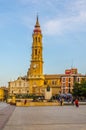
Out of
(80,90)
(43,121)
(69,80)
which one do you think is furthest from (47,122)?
(69,80)

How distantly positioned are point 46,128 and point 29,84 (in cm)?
16372

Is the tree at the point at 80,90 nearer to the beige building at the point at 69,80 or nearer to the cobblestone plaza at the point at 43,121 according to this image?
the beige building at the point at 69,80

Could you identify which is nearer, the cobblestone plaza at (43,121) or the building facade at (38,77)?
the cobblestone plaza at (43,121)

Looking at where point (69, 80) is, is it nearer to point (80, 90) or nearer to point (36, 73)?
point (36, 73)

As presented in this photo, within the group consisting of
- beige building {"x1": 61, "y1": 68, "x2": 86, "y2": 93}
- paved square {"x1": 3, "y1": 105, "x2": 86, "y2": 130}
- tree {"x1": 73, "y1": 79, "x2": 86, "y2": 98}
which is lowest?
paved square {"x1": 3, "y1": 105, "x2": 86, "y2": 130}

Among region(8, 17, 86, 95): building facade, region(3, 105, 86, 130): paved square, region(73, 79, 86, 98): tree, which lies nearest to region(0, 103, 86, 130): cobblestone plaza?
region(3, 105, 86, 130): paved square

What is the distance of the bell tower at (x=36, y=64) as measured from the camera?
174 meters

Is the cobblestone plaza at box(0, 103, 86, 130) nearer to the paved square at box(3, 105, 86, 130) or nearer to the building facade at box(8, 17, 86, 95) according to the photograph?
the paved square at box(3, 105, 86, 130)

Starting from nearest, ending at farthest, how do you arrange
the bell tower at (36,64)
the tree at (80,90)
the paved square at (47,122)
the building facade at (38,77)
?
the paved square at (47,122), the tree at (80,90), the bell tower at (36,64), the building facade at (38,77)

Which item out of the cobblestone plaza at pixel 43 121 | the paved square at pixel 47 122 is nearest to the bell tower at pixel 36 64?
the cobblestone plaza at pixel 43 121

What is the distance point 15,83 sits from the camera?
632 feet

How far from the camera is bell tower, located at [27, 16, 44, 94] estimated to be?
174488 millimetres

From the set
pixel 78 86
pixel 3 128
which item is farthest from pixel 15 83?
pixel 3 128

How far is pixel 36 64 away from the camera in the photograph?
174125 mm
